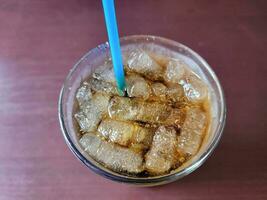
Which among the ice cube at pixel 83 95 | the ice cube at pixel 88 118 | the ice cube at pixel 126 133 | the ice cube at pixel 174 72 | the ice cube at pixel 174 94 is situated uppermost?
the ice cube at pixel 174 72

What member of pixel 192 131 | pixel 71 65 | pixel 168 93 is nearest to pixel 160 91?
pixel 168 93

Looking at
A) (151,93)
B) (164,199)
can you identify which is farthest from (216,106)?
(164,199)

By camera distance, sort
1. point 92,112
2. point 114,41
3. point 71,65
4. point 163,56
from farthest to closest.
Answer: point 71,65
point 163,56
point 92,112
point 114,41

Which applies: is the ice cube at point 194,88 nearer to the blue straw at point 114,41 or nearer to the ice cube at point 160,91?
the ice cube at point 160,91

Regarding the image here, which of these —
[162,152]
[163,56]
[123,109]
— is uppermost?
[163,56]

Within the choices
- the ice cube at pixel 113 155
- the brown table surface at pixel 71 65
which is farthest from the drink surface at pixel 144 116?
the brown table surface at pixel 71 65

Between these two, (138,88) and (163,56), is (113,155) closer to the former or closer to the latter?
(138,88)
